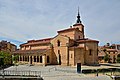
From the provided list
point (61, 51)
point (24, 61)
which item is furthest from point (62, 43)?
Answer: point (24, 61)

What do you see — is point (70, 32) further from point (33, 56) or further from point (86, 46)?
point (33, 56)

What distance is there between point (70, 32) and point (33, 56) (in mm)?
12841

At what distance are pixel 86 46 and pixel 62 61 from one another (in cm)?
786

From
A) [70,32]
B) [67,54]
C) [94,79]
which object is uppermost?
[70,32]

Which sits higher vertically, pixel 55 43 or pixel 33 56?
pixel 55 43

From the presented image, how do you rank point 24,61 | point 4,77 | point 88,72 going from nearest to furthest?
point 4,77
point 88,72
point 24,61

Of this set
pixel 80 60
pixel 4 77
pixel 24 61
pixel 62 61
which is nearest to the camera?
pixel 4 77

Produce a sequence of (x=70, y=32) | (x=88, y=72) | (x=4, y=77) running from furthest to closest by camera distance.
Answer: (x=70, y=32), (x=88, y=72), (x=4, y=77)

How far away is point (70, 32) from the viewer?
53.5 m

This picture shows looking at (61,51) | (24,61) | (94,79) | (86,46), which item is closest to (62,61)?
(61,51)

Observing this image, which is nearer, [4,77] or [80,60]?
[4,77]

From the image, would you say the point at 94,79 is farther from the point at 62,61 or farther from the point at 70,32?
the point at 70,32

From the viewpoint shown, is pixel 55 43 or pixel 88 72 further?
pixel 55 43

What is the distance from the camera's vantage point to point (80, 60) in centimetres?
4688
